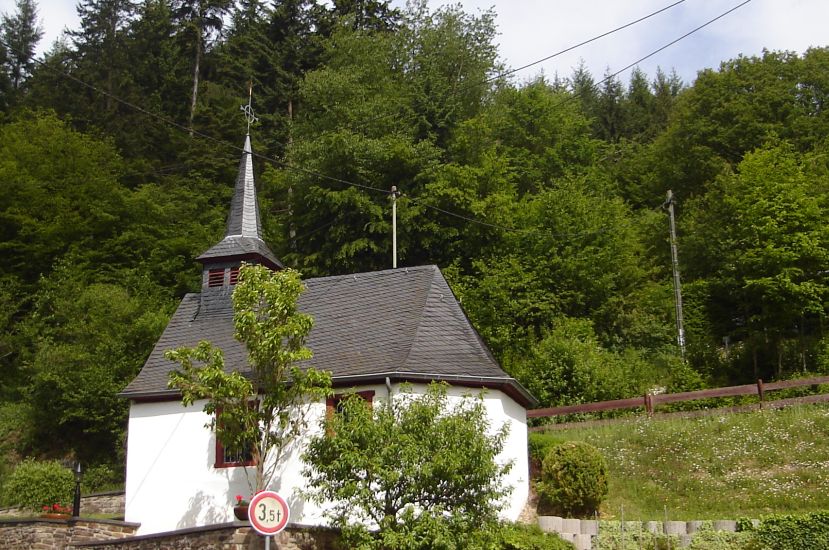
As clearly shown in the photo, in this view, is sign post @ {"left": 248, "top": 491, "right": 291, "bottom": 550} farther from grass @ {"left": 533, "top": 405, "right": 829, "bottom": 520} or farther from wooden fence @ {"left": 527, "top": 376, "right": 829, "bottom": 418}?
wooden fence @ {"left": 527, "top": 376, "right": 829, "bottom": 418}

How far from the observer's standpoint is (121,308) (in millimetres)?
31500

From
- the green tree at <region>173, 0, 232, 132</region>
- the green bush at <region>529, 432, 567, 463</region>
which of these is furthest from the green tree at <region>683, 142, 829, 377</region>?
the green tree at <region>173, 0, 232, 132</region>

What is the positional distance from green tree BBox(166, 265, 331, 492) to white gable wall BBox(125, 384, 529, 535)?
200cm

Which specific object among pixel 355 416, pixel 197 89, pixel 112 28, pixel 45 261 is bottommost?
pixel 355 416

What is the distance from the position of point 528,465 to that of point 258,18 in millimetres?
36393

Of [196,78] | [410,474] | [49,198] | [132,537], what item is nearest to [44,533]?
[132,537]

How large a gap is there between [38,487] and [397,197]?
15848 millimetres

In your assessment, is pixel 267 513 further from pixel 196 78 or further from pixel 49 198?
pixel 196 78

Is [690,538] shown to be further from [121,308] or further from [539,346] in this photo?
[121,308]

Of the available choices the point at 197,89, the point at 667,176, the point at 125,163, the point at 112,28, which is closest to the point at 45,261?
the point at 125,163

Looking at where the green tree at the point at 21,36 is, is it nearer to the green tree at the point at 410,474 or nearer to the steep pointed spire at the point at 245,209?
the steep pointed spire at the point at 245,209

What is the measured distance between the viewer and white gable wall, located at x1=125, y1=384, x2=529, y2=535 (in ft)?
60.0

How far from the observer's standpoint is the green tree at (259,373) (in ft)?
51.9

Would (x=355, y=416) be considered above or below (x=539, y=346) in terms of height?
below
